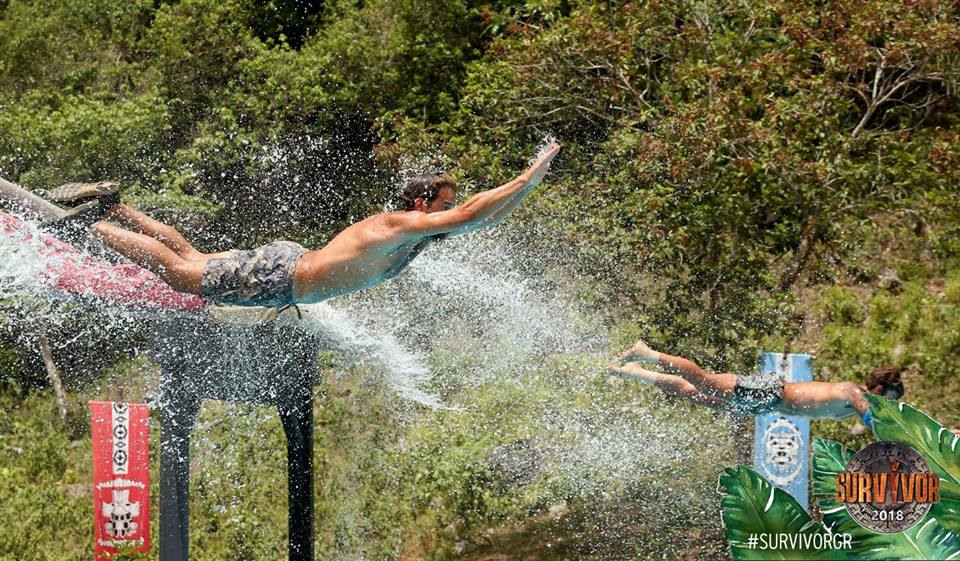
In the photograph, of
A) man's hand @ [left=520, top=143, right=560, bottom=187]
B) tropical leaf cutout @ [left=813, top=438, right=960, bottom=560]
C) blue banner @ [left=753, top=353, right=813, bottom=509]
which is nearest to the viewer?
tropical leaf cutout @ [left=813, top=438, right=960, bottom=560]

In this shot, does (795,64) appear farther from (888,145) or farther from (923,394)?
(923,394)

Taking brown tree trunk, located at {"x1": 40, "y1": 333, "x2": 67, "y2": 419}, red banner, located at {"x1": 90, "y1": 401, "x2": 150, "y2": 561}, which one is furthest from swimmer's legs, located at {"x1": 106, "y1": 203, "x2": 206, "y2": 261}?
brown tree trunk, located at {"x1": 40, "y1": 333, "x2": 67, "y2": 419}

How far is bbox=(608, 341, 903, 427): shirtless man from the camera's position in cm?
636

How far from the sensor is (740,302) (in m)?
8.06

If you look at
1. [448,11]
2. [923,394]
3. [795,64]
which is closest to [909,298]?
[923,394]

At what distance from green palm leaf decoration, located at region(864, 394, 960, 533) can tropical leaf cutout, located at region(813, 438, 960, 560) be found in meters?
0.05

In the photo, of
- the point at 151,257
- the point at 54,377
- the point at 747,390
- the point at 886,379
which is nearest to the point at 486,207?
the point at 151,257

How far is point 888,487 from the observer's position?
3816 millimetres

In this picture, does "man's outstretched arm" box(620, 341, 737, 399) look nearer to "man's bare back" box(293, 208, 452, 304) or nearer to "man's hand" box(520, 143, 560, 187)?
"man's bare back" box(293, 208, 452, 304)

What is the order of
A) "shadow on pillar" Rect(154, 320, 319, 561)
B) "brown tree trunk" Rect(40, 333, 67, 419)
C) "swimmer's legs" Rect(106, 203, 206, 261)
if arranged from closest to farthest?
"swimmer's legs" Rect(106, 203, 206, 261) < "shadow on pillar" Rect(154, 320, 319, 561) < "brown tree trunk" Rect(40, 333, 67, 419)

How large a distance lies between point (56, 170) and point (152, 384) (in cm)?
178

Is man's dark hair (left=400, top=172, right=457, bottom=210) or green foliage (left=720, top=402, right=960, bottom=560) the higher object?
man's dark hair (left=400, top=172, right=457, bottom=210)

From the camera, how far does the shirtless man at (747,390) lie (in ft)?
20.9

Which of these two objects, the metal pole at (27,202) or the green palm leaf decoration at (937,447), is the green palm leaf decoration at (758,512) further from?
the metal pole at (27,202)
